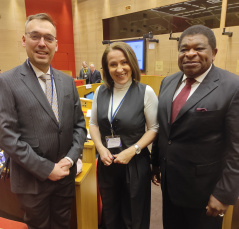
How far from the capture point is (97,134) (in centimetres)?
153

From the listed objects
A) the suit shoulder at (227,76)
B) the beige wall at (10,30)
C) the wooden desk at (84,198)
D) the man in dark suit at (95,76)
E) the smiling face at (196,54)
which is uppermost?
the beige wall at (10,30)

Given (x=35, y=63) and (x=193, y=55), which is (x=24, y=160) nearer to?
(x=35, y=63)

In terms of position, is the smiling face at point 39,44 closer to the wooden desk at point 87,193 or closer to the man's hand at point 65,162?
the man's hand at point 65,162

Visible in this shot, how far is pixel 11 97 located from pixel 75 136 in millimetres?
473

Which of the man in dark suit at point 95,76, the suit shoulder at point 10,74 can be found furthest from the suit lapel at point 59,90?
the man in dark suit at point 95,76

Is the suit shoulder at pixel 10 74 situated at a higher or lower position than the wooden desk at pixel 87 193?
higher

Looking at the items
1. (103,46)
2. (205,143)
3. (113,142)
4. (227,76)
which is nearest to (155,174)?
(113,142)

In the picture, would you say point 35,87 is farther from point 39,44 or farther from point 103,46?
point 103,46

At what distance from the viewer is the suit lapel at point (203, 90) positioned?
1.11 metres

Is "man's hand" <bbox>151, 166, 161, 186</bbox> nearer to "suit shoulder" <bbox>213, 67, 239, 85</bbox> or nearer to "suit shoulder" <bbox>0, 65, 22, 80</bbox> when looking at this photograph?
"suit shoulder" <bbox>213, 67, 239, 85</bbox>

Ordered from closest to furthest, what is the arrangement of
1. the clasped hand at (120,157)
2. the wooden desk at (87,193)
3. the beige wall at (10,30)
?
the clasped hand at (120,157) < the wooden desk at (87,193) < the beige wall at (10,30)

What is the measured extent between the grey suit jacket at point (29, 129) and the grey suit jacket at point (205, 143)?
661 millimetres

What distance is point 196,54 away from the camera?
1.12 metres

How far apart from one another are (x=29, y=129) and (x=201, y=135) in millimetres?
981
